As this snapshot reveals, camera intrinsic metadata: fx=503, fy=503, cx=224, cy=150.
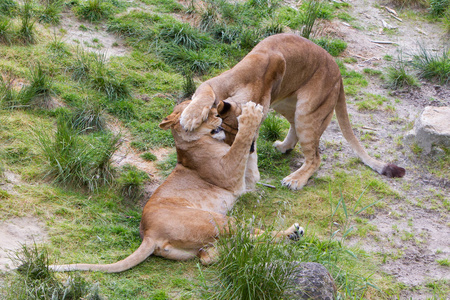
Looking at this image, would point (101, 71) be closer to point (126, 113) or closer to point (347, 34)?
point (126, 113)

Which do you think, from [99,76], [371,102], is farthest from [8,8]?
[371,102]

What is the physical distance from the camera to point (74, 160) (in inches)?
218

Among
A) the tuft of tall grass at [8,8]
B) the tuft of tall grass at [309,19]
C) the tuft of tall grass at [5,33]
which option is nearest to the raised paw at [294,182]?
the tuft of tall grass at [309,19]

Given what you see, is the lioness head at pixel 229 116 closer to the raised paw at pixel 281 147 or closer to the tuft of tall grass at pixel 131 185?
the tuft of tall grass at pixel 131 185

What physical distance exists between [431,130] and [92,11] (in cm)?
618

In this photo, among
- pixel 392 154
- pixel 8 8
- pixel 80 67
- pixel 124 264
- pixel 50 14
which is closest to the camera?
pixel 124 264

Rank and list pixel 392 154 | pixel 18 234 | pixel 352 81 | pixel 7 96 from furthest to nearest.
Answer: pixel 352 81
pixel 392 154
pixel 7 96
pixel 18 234

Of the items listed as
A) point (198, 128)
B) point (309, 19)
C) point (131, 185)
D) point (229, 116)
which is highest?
point (229, 116)

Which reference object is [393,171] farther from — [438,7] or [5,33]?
[438,7]

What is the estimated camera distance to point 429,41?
10547mm

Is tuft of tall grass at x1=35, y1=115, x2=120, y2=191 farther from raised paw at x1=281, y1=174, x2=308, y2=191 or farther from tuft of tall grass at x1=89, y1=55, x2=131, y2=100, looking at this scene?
raised paw at x1=281, y1=174, x2=308, y2=191

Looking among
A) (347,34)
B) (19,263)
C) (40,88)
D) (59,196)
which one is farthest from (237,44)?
(19,263)

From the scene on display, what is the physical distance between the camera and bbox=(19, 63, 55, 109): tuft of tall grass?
6688mm

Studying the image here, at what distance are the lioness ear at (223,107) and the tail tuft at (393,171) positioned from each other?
2.50 m
